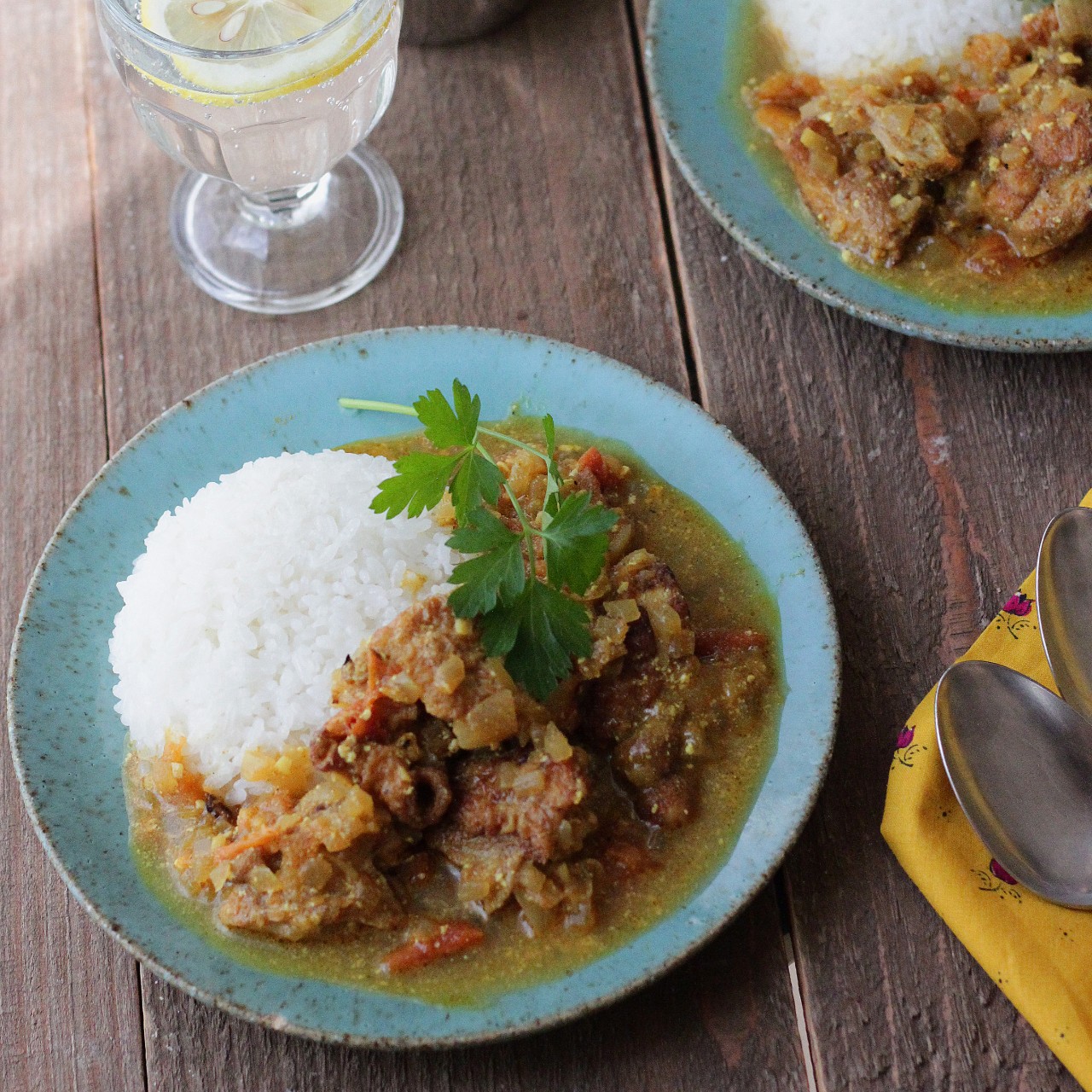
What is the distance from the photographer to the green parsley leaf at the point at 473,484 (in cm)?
249

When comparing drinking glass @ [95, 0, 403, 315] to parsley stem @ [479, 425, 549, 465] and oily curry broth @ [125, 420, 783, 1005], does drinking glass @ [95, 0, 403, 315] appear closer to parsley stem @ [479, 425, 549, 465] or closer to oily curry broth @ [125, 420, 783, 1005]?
parsley stem @ [479, 425, 549, 465]

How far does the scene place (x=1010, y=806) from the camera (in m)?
2.45

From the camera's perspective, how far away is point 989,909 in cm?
241

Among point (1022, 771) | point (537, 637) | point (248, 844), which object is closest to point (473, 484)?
point (537, 637)

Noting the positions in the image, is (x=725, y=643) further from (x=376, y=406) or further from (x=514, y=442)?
(x=376, y=406)

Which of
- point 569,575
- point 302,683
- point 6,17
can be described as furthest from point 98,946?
point 6,17

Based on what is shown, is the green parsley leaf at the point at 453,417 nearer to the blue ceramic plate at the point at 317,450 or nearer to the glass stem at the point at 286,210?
the blue ceramic plate at the point at 317,450

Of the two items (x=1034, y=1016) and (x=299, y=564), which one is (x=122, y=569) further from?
(x=1034, y=1016)

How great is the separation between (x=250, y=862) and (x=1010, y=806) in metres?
1.46

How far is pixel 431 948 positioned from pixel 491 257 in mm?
1880

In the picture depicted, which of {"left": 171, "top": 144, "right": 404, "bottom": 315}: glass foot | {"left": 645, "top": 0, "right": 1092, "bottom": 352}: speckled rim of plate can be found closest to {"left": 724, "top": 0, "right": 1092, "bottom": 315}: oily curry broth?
{"left": 645, "top": 0, "right": 1092, "bottom": 352}: speckled rim of plate

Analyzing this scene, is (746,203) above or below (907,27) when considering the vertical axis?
below

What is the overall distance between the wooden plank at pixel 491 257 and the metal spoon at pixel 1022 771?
18.6 inches

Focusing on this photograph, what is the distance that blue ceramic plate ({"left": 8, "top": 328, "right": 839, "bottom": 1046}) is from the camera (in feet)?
7.28
